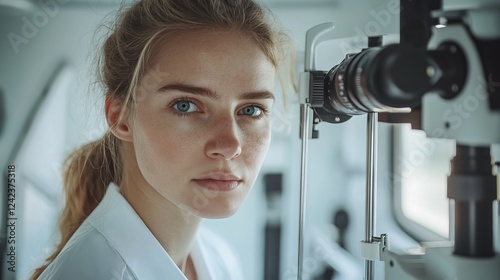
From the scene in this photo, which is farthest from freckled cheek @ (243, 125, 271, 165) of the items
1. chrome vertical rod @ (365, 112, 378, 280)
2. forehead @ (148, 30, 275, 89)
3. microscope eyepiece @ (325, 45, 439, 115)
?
microscope eyepiece @ (325, 45, 439, 115)

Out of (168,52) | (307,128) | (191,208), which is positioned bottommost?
(191,208)

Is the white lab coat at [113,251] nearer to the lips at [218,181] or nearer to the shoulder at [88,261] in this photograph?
the shoulder at [88,261]

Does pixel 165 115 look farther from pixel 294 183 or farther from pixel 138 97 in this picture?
pixel 294 183

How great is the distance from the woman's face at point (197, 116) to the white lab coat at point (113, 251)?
9 cm

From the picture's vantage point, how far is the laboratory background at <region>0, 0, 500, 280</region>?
1.93ft

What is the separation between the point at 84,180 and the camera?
1195 millimetres

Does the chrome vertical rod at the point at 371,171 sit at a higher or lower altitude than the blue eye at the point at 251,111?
lower

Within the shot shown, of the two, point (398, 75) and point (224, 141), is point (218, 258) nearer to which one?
point (224, 141)

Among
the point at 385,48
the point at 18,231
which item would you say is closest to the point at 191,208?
the point at 385,48

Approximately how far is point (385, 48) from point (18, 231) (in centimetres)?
136

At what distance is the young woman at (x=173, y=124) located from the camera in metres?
0.95

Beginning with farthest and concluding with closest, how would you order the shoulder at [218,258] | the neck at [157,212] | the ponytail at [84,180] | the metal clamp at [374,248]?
the shoulder at [218,258]
the ponytail at [84,180]
the neck at [157,212]
the metal clamp at [374,248]

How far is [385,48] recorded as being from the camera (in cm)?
57

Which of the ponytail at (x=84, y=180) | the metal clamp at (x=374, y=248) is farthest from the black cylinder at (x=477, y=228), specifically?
the ponytail at (x=84, y=180)
